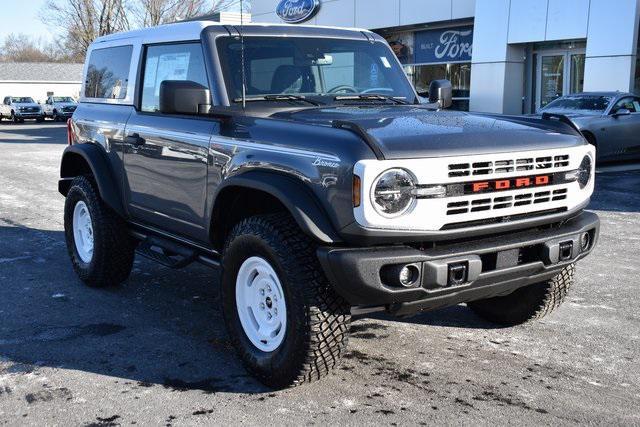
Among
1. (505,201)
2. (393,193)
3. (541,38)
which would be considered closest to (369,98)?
(505,201)

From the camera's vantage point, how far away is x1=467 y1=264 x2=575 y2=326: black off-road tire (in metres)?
4.61

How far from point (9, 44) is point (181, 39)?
11319cm

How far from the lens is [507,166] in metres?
3.69

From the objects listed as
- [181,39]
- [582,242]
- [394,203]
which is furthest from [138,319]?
[582,242]

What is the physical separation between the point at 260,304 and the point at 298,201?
2.54 ft

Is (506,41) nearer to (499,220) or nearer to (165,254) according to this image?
(165,254)

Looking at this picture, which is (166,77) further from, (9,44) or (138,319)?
(9,44)

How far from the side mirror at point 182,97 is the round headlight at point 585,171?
2218mm

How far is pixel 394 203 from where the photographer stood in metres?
3.45

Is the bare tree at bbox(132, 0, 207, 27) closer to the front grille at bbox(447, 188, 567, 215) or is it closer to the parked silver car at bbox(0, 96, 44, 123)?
the parked silver car at bbox(0, 96, 44, 123)

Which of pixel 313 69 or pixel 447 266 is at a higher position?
pixel 313 69

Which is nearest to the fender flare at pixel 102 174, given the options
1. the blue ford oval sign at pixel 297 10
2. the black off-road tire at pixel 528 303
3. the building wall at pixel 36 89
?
the black off-road tire at pixel 528 303

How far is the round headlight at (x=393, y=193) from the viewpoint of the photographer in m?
3.41

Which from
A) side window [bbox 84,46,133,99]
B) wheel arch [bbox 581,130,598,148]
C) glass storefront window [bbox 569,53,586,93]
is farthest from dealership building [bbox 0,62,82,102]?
side window [bbox 84,46,133,99]
